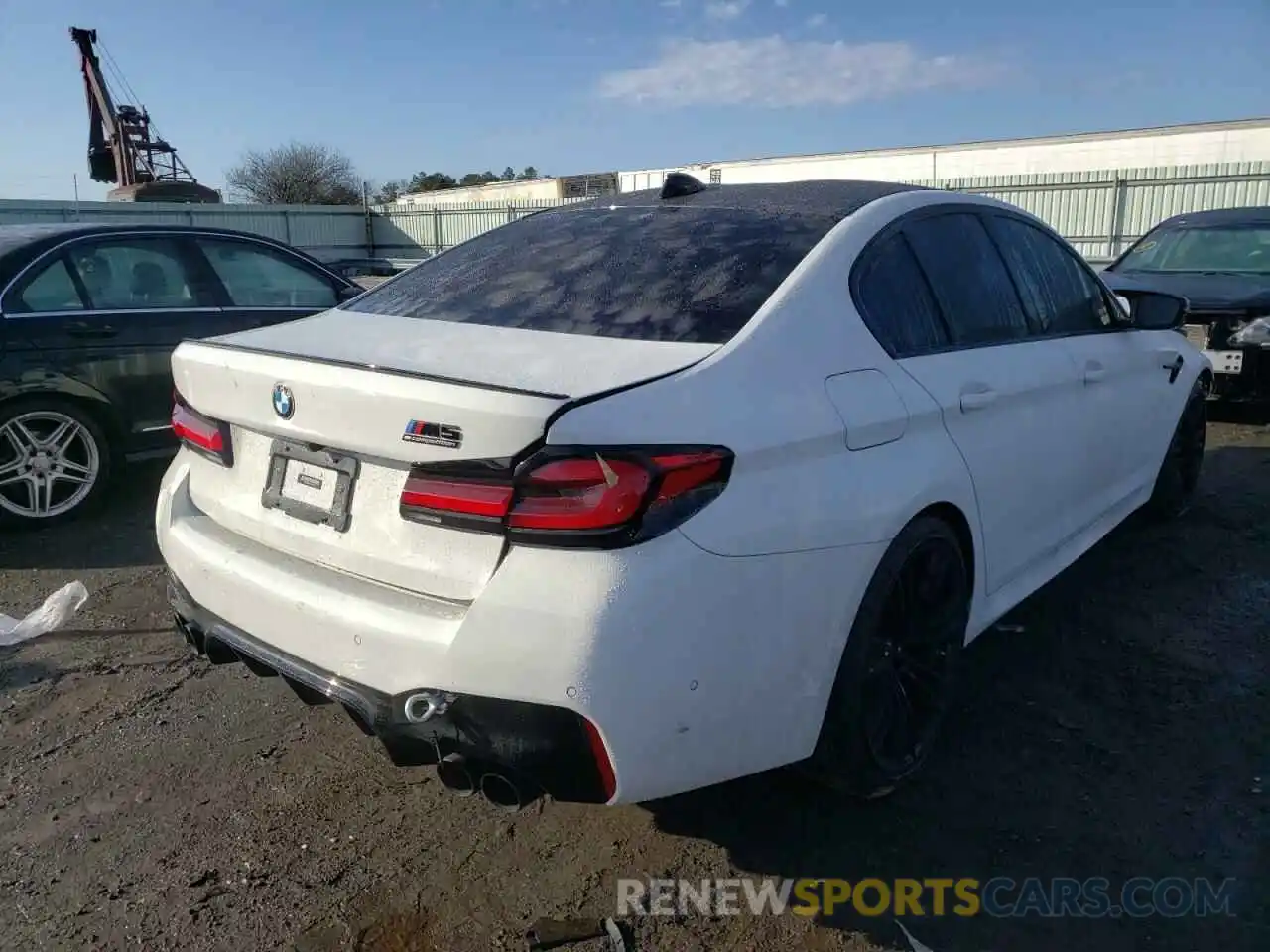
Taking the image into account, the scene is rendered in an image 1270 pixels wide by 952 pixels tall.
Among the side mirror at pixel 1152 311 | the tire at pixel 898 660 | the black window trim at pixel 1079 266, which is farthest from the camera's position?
the side mirror at pixel 1152 311

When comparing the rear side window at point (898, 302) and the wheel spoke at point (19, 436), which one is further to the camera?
the wheel spoke at point (19, 436)

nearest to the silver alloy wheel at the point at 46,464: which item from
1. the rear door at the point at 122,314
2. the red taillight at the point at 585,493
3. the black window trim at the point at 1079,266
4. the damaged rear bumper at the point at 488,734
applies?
the rear door at the point at 122,314

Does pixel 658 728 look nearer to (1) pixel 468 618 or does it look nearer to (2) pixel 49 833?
(1) pixel 468 618

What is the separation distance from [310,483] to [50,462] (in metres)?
3.56

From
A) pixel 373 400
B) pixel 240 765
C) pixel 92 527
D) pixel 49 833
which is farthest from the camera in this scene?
pixel 92 527

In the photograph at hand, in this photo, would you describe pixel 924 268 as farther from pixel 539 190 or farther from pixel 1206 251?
pixel 539 190

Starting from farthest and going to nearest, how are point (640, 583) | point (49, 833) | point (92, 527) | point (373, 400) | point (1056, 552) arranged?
point (92, 527) < point (1056, 552) < point (49, 833) < point (373, 400) < point (640, 583)

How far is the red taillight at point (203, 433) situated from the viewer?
2633 mm

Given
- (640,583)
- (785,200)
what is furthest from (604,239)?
(640,583)

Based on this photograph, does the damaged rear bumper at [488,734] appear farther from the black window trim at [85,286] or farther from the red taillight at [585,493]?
the black window trim at [85,286]

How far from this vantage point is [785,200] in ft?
10.3

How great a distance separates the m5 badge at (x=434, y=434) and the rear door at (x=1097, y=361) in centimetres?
231

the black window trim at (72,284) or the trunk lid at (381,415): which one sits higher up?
the black window trim at (72,284)

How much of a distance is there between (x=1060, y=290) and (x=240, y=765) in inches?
131
